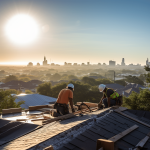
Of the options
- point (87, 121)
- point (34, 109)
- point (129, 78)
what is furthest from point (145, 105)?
point (129, 78)

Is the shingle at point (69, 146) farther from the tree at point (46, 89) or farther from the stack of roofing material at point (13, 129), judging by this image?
the tree at point (46, 89)

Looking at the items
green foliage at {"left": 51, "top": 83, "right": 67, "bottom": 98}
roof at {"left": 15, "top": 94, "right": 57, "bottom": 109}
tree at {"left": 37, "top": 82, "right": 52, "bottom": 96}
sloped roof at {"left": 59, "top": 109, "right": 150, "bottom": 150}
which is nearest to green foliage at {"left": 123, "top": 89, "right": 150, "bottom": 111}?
roof at {"left": 15, "top": 94, "right": 57, "bottom": 109}

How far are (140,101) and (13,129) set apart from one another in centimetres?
1955

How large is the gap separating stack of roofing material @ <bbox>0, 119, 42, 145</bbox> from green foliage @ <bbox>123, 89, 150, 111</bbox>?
17747 millimetres

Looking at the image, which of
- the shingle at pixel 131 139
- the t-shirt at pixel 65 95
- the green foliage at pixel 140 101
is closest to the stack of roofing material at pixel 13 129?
the t-shirt at pixel 65 95

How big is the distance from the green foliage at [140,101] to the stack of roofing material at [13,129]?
58.2 feet

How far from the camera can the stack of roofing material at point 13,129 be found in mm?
4935

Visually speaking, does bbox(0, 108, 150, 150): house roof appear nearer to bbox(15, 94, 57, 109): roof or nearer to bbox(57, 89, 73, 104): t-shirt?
bbox(57, 89, 73, 104): t-shirt

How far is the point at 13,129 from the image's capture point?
5422 millimetres

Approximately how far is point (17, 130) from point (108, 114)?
341cm

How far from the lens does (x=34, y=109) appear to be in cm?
1131

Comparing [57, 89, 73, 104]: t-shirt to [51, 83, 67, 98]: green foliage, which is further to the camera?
[51, 83, 67, 98]: green foliage

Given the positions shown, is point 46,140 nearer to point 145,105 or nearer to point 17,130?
point 17,130

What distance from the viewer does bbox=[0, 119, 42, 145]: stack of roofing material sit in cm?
494
